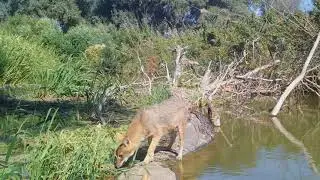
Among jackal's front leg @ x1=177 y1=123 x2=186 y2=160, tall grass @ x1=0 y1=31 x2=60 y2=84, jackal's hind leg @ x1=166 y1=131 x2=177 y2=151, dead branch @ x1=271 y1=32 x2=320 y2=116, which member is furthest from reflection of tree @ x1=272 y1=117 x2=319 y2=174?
tall grass @ x1=0 y1=31 x2=60 y2=84

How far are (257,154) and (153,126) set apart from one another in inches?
82.6

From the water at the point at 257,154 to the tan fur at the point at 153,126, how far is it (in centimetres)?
53

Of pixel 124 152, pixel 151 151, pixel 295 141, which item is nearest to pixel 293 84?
pixel 295 141

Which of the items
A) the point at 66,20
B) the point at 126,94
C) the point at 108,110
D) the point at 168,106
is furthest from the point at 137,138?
the point at 66,20

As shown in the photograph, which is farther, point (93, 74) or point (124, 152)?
point (93, 74)

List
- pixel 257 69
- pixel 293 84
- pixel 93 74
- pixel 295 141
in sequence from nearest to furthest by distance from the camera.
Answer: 1. pixel 295 141
2. pixel 293 84
3. pixel 257 69
4. pixel 93 74

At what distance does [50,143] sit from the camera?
20.9ft

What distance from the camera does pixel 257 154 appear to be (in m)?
9.66

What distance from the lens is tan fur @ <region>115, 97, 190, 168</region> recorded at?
809cm

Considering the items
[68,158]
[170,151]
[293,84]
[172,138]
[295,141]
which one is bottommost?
[295,141]

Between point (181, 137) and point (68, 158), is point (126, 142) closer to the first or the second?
point (181, 137)

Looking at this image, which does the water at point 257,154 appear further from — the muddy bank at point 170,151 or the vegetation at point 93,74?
the vegetation at point 93,74

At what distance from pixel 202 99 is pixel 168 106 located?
399 cm

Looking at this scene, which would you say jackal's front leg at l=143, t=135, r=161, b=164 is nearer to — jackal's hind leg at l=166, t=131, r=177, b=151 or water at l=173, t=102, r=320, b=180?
water at l=173, t=102, r=320, b=180
